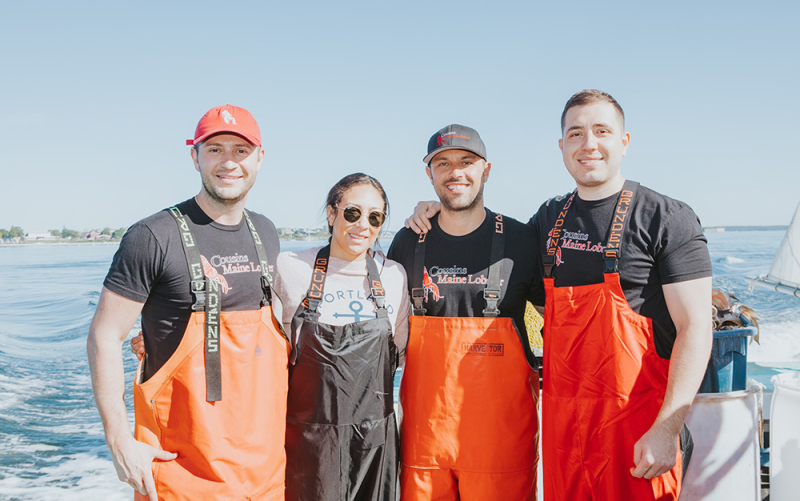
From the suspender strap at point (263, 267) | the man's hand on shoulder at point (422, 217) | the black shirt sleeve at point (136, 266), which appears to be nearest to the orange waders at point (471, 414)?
the man's hand on shoulder at point (422, 217)

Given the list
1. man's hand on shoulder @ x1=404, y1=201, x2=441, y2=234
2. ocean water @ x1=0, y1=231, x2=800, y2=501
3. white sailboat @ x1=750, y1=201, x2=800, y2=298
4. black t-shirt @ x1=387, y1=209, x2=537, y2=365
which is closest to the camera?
black t-shirt @ x1=387, y1=209, x2=537, y2=365

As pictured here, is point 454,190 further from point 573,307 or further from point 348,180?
point 573,307

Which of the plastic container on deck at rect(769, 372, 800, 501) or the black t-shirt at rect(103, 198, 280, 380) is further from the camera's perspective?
the plastic container on deck at rect(769, 372, 800, 501)

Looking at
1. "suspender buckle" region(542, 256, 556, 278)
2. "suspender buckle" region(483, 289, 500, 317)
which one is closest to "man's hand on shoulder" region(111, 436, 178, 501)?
"suspender buckle" region(483, 289, 500, 317)

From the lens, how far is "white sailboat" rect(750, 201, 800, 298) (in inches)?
299

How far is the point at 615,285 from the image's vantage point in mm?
2307

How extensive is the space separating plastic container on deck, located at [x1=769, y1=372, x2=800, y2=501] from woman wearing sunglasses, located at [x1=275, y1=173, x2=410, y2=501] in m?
2.26

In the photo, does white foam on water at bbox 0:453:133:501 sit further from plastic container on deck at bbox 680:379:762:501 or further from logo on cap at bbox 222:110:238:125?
plastic container on deck at bbox 680:379:762:501

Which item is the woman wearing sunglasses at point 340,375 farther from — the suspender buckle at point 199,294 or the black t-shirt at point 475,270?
the suspender buckle at point 199,294

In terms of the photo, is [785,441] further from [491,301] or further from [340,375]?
[340,375]

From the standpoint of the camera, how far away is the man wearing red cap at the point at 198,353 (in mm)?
2164

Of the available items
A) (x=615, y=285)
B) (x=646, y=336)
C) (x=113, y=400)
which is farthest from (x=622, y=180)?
(x=113, y=400)

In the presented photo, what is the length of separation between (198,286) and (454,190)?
4.74ft

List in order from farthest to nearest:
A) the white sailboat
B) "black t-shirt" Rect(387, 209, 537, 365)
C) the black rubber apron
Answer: the white sailboat
"black t-shirt" Rect(387, 209, 537, 365)
the black rubber apron
